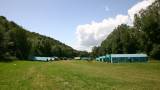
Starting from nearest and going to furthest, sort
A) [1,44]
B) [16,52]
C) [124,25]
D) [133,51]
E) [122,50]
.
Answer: [1,44]
[16,52]
[133,51]
[122,50]
[124,25]

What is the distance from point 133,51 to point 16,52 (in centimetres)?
5724

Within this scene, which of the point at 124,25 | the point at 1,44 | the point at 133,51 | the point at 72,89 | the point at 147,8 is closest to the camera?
the point at 72,89

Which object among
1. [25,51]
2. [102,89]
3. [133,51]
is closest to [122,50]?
[133,51]

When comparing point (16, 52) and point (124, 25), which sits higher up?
point (124, 25)

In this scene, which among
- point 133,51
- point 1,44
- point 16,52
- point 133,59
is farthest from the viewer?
point 133,51

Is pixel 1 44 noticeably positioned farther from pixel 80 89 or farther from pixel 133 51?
pixel 80 89

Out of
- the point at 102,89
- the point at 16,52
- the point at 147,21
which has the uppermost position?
the point at 147,21

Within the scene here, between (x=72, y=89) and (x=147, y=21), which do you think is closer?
(x=72, y=89)

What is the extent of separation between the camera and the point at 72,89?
68.7ft

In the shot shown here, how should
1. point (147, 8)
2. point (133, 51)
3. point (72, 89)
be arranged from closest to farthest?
point (72, 89)
point (147, 8)
point (133, 51)

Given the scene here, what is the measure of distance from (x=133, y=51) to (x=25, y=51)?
52.8m

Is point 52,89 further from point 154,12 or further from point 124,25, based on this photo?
point 124,25

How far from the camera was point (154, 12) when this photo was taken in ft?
354

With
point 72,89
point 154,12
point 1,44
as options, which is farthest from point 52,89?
point 154,12
